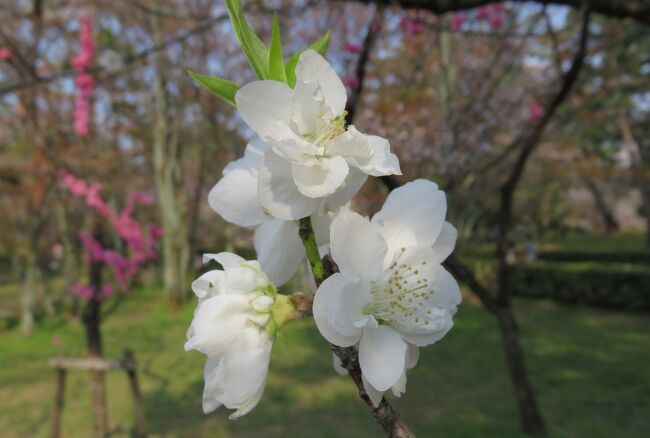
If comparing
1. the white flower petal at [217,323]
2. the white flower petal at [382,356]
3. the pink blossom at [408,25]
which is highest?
the pink blossom at [408,25]

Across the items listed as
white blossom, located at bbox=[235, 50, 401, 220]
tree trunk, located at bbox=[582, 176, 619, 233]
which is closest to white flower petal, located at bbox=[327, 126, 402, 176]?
white blossom, located at bbox=[235, 50, 401, 220]

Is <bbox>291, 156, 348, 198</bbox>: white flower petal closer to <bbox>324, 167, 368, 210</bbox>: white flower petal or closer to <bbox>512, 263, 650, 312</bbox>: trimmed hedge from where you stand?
<bbox>324, 167, 368, 210</bbox>: white flower petal

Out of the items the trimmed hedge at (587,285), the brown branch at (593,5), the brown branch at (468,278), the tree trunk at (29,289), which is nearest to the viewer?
the brown branch at (593,5)

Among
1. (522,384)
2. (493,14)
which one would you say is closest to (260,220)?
(522,384)

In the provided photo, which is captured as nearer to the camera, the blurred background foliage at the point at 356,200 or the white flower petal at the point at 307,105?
the white flower petal at the point at 307,105

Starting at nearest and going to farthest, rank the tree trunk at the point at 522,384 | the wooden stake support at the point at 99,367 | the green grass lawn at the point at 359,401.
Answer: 1. the wooden stake support at the point at 99,367
2. the tree trunk at the point at 522,384
3. the green grass lawn at the point at 359,401

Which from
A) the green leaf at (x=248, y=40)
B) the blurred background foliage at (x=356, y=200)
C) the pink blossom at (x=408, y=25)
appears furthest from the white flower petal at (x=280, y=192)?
the pink blossom at (x=408, y=25)

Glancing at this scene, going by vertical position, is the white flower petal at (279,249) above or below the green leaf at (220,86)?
below

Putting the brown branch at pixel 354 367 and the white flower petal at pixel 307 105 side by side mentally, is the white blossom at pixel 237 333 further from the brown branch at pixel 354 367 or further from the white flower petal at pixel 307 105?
the white flower petal at pixel 307 105
